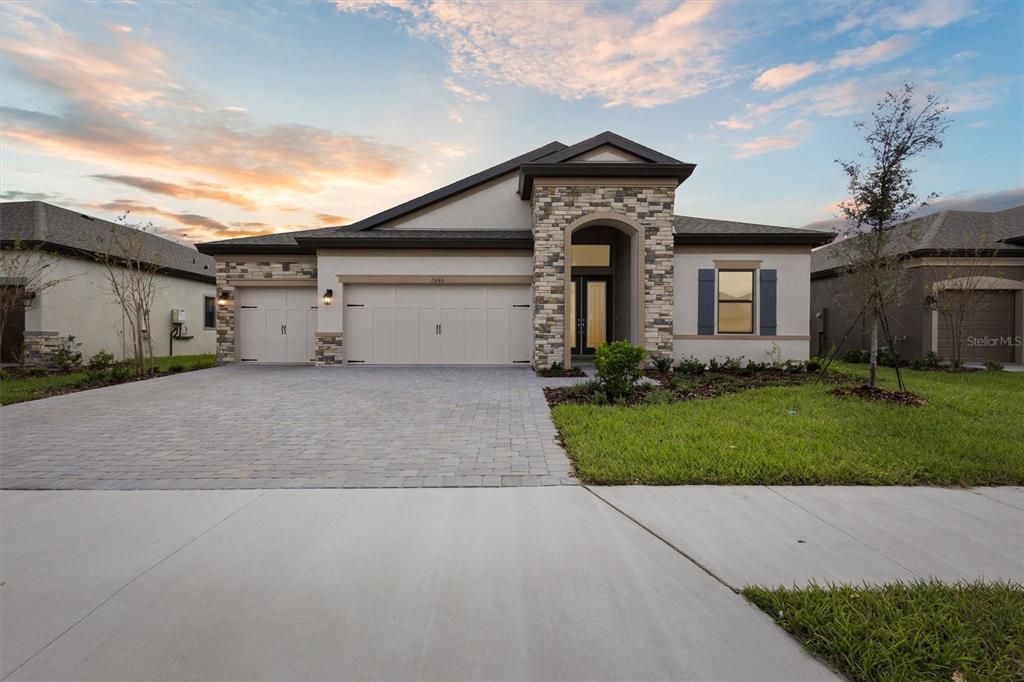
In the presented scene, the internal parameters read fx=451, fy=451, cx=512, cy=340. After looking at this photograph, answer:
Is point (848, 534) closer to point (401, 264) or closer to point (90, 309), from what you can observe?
point (401, 264)

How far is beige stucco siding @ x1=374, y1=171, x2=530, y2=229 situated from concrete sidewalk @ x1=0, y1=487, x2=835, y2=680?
40.8ft

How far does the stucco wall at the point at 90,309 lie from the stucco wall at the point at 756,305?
16775 millimetres

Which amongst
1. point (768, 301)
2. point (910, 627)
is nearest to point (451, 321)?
point (768, 301)

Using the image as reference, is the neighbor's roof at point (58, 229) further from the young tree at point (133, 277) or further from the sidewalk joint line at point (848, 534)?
the sidewalk joint line at point (848, 534)

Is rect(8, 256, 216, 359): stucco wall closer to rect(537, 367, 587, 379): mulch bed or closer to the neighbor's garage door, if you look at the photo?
rect(537, 367, 587, 379): mulch bed

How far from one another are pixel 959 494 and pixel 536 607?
4241 mm

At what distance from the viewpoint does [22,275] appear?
13.3 m

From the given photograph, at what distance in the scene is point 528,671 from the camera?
1.96 meters

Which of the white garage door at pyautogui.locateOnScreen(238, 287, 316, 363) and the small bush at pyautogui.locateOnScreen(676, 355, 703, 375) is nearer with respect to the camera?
the small bush at pyautogui.locateOnScreen(676, 355, 703, 375)

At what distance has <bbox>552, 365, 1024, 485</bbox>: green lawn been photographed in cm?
443

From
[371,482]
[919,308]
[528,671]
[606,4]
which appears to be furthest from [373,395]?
[919,308]

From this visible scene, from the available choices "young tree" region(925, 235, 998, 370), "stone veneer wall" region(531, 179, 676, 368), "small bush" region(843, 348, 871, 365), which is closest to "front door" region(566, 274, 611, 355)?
"stone veneer wall" region(531, 179, 676, 368)

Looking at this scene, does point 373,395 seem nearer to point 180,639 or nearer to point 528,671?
point 180,639

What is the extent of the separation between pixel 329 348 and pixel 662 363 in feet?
32.4
